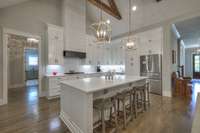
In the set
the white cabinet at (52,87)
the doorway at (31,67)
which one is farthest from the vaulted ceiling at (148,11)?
the doorway at (31,67)

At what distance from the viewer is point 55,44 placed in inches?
213

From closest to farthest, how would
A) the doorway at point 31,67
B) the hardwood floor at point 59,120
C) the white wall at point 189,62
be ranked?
the hardwood floor at point 59,120, the doorway at point 31,67, the white wall at point 189,62

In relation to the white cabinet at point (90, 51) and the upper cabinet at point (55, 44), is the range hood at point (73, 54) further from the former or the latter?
the white cabinet at point (90, 51)

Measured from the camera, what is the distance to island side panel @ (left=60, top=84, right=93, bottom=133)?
82.7 inches

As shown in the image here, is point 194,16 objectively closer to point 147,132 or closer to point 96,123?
point 147,132

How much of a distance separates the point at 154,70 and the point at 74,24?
4283 mm

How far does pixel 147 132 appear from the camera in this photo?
8.21ft

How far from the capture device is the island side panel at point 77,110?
2.10m

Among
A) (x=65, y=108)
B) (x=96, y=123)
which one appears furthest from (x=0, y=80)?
(x=96, y=123)

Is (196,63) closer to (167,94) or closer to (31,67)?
(167,94)

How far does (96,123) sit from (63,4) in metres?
5.40

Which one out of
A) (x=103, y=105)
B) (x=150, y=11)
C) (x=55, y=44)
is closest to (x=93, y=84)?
(x=103, y=105)

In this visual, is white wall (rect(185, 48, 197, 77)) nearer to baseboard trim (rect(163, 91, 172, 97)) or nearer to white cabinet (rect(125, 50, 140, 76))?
white cabinet (rect(125, 50, 140, 76))

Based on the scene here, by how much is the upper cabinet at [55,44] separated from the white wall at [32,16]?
0.47 m
